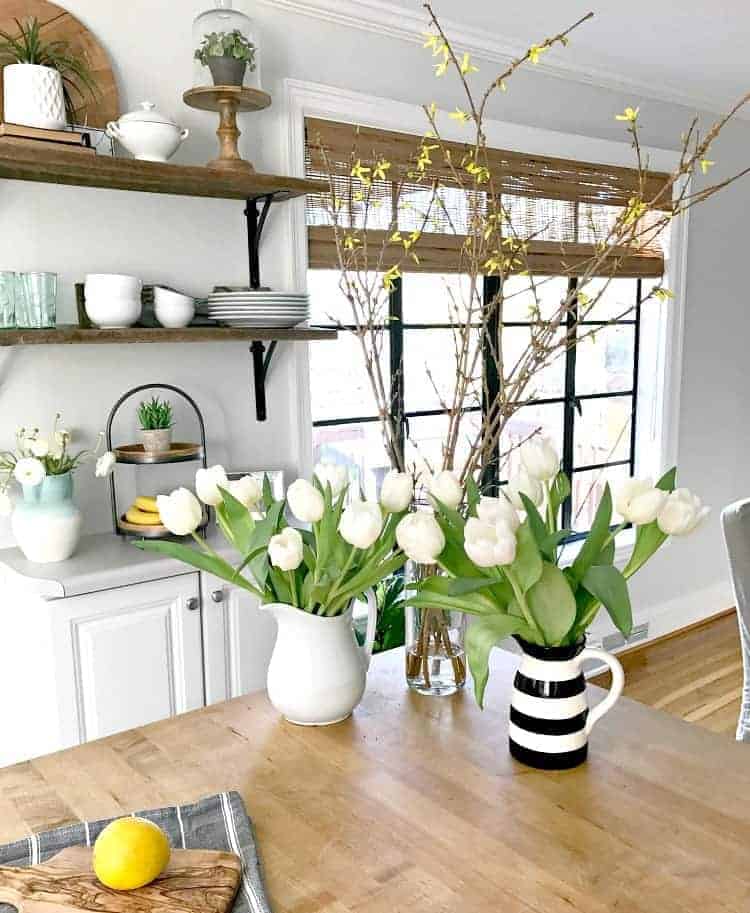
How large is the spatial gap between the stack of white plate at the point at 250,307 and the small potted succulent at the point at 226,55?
0.55 metres

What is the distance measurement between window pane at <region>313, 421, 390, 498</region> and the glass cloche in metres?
1.23

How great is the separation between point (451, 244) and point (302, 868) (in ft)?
8.52

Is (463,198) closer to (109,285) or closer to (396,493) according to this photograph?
(109,285)

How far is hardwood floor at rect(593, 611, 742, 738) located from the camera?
3.45m

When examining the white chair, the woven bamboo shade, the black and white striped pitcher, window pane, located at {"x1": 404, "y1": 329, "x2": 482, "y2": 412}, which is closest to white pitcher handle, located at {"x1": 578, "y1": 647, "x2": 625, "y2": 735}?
the black and white striped pitcher

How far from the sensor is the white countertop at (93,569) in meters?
1.98

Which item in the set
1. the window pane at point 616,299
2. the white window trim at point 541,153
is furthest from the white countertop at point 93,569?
the window pane at point 616,299

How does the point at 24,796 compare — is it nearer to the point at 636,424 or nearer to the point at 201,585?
the point at 201,585

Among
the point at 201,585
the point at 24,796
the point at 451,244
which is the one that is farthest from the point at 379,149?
the point at 24,796

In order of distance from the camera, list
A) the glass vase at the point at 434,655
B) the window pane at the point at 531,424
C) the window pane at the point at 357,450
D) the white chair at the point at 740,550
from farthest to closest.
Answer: the window pane at the point at 531,424 < the window pane at the point at 357,450 < the white chair at the point at 740,550 < the glass vase at the point at 434,655

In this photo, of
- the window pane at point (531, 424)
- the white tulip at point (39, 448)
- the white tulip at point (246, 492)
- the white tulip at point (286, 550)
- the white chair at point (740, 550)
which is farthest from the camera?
the window pane at point (531, 424)

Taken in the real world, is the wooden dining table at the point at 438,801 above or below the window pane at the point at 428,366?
below

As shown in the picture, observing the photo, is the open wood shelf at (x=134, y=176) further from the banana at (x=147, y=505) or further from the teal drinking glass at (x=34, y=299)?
the banana at (x=147, y=505)

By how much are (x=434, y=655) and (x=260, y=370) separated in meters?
1.49
